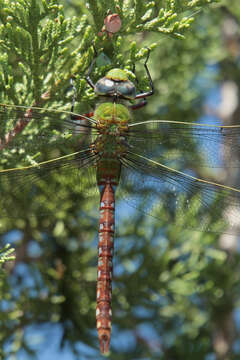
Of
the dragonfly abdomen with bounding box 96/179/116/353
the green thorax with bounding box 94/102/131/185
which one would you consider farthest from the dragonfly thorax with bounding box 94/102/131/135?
the dragonfly abdomen with bounding box 96/179/116/353

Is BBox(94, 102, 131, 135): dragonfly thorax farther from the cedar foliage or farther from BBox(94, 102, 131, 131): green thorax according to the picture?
the cedar foliage

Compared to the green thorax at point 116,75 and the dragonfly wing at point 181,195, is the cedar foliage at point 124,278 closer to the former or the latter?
the dragonfly wing at point 181,195

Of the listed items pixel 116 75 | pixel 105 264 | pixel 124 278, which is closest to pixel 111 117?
pixel 116 75

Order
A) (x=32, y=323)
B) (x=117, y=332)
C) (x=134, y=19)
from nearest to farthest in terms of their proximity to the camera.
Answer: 1. (x=134, y=19)
2. (x=32, y=323)
3. (x=117, y=332)

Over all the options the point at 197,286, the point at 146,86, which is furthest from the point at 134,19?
the point at 197,286

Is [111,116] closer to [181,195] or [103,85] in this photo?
[103,85]

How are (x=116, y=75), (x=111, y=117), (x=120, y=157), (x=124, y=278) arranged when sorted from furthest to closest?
1. (x=124, y=278)
2. (x=120, y=157)
3. (x=111, y=117)
4. (x=116, y=75)

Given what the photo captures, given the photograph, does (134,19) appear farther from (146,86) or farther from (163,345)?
(163,345)
